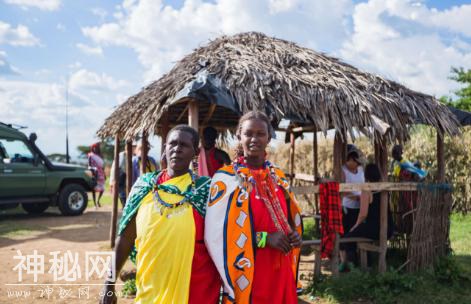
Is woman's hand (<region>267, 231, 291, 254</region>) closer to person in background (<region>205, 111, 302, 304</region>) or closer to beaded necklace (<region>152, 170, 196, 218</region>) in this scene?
person in background (<region>205, 111, 302, 304</region>)

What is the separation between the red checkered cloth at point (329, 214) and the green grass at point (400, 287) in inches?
16.2

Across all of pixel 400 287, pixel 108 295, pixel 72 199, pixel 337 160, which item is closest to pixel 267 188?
pixel 108 295

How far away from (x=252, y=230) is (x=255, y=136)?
0.54 metres

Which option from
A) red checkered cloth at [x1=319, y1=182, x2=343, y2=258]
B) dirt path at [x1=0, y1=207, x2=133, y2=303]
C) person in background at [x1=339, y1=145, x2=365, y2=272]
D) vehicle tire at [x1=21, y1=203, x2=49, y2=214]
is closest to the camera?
dirt path at [x1=0, y1=207, x2=133, y2=303]

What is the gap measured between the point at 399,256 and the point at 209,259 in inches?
183

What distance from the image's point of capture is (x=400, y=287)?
493cm

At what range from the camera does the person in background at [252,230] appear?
2.31m

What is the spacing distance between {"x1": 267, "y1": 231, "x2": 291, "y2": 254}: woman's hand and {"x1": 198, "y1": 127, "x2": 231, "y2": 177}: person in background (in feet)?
8.97

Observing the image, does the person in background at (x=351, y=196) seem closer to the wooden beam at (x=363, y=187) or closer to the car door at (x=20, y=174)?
the wooden beam at (x=363, y=187)

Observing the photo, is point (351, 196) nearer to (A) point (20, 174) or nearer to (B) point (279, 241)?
(B) point (279, 241)

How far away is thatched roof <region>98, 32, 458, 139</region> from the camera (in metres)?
4.90

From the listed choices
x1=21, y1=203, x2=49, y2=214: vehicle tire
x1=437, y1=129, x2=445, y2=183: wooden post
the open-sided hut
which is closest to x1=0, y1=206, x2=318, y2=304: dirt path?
x1=21, y1=203, x2=49, y2=214: vehicle tire

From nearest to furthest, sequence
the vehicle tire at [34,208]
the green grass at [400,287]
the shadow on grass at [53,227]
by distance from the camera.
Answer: the green grass at [400,287] < the shadow on grass at [53,227] < the vehicle tire at [34,208]

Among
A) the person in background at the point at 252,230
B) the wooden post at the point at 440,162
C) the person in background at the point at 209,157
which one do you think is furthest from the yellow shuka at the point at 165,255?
the wooden post at the point at 440,162
